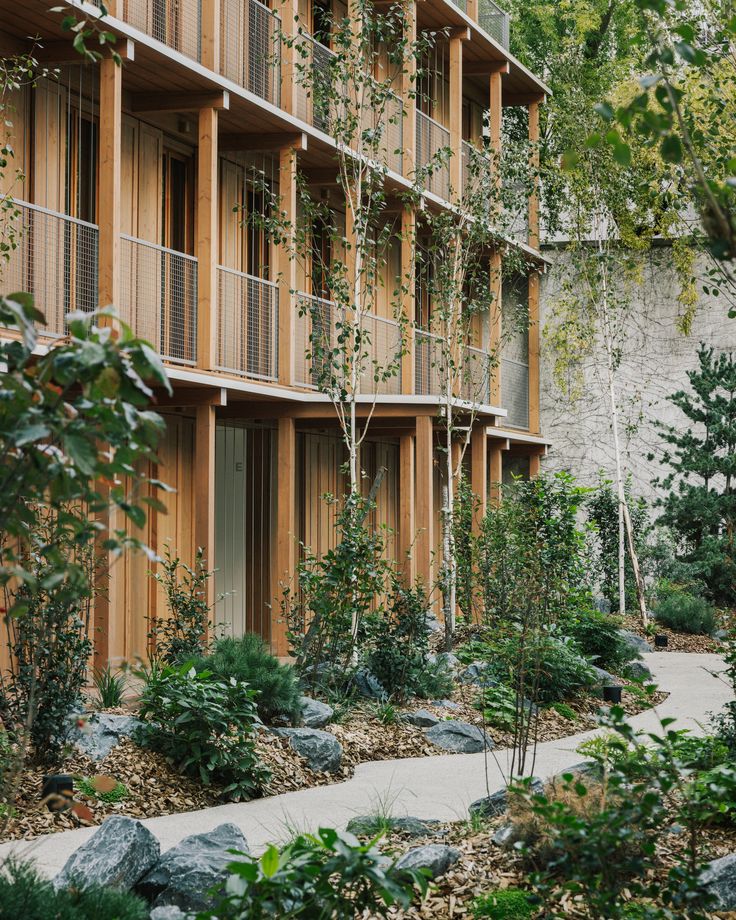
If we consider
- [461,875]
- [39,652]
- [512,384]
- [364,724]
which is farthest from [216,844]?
[512,384]

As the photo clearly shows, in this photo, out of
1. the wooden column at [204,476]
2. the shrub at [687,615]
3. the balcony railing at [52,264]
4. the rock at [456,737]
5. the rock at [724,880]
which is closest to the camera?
the rock at [724,880]

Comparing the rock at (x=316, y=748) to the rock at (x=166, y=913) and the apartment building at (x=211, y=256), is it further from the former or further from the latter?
the rock at (x=166, y=913)

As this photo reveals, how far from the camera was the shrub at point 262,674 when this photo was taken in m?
8.98

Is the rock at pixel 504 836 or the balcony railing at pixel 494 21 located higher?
the balcony railing at pixel 494 21

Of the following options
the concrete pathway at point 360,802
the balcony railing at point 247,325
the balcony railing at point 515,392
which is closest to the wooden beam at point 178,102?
the balcony railing at point 247,325

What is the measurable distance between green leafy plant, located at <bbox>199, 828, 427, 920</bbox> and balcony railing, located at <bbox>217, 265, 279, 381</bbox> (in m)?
10.0

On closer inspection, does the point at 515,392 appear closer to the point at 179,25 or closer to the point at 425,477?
the point at 425,477

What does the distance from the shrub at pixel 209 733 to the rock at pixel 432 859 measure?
2.55 meters

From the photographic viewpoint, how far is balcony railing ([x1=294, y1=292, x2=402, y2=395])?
12984mm

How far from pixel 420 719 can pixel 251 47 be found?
8848 millimetres

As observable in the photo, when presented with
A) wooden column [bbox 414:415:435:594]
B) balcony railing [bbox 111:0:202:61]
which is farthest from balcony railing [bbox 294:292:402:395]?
balcony railing [bbox 111:0:202:61]

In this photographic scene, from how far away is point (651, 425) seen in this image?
24.5 metres

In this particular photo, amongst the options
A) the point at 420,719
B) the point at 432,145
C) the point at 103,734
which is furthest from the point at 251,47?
the point at 103,734

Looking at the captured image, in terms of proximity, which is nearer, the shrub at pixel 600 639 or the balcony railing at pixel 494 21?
the shrub at pixel 600 639
